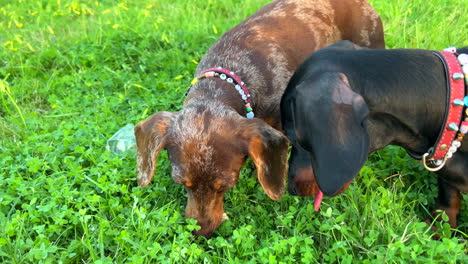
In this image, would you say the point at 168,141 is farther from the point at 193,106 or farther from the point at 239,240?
the point at 239,240

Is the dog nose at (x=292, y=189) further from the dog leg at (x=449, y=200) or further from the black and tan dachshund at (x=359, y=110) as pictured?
the dog leg at (x=449, y=200)

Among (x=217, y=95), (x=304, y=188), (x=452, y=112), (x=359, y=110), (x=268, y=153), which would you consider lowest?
(x=304, y=188)

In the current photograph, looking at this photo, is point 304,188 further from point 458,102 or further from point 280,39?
point 280,39

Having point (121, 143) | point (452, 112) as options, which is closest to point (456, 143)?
point (452, 112)

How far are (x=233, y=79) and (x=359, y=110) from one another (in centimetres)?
151

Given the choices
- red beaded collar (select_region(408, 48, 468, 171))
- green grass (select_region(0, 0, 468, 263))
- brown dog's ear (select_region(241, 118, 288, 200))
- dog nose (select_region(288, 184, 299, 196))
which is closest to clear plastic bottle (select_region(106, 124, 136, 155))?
green grass (select_region(0, 0, 468, 263))

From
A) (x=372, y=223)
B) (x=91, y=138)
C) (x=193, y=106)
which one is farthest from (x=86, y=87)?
(x=372, y=223)

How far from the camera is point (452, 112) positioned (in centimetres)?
272

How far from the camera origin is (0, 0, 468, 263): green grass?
3059mm

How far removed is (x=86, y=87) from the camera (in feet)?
17.4

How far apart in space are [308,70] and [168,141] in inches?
42.7

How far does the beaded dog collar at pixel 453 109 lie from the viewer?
8.92 feet

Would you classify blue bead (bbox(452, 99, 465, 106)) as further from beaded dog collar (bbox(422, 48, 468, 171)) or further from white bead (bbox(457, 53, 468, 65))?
white bead (bbox(457, 53, 468, 65))

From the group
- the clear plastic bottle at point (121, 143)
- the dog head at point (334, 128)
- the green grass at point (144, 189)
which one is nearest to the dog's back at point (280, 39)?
the green grass at point (144, 189)
